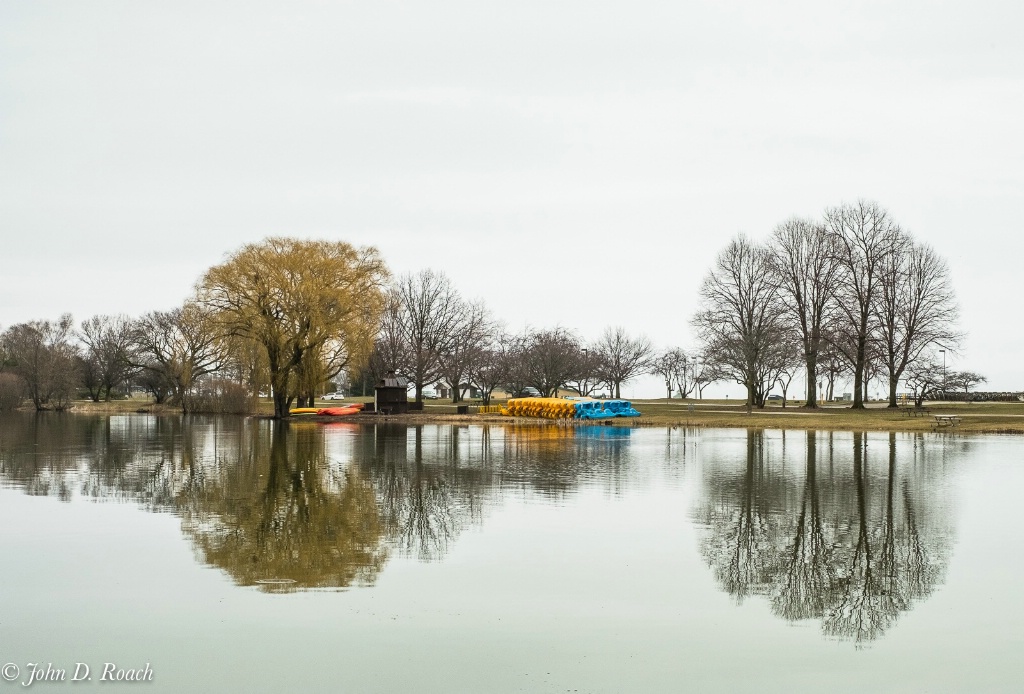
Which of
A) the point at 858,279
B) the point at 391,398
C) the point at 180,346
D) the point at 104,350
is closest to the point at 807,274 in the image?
the point at 858,279

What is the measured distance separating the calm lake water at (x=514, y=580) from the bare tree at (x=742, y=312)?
43143mm

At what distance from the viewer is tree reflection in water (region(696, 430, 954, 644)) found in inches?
461

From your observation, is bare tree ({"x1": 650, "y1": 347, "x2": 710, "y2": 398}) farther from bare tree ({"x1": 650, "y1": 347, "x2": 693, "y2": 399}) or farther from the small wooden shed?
the small wooden shed

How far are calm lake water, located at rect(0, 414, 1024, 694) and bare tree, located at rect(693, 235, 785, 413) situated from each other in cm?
4314

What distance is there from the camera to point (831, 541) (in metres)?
15.7

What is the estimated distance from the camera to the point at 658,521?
17.7 m

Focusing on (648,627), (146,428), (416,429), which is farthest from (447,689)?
(146,428)

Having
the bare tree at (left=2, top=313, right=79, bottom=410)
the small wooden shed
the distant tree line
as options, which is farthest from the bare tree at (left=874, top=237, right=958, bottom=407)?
the bare tree at (left=2, top=313, right=79, bottom=410)

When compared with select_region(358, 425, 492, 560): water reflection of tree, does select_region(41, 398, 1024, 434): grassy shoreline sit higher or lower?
higher

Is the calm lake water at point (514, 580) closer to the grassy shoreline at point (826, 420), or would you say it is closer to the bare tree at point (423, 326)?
the grassy shoreline at point (826, 420)

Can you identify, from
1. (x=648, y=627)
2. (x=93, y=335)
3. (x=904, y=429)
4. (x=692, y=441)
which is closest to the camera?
(x=648, y=627)

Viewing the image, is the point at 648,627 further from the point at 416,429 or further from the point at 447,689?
the point at 416,429

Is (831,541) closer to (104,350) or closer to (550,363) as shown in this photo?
(550,363)

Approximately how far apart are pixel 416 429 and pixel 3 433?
19838 millimetres
